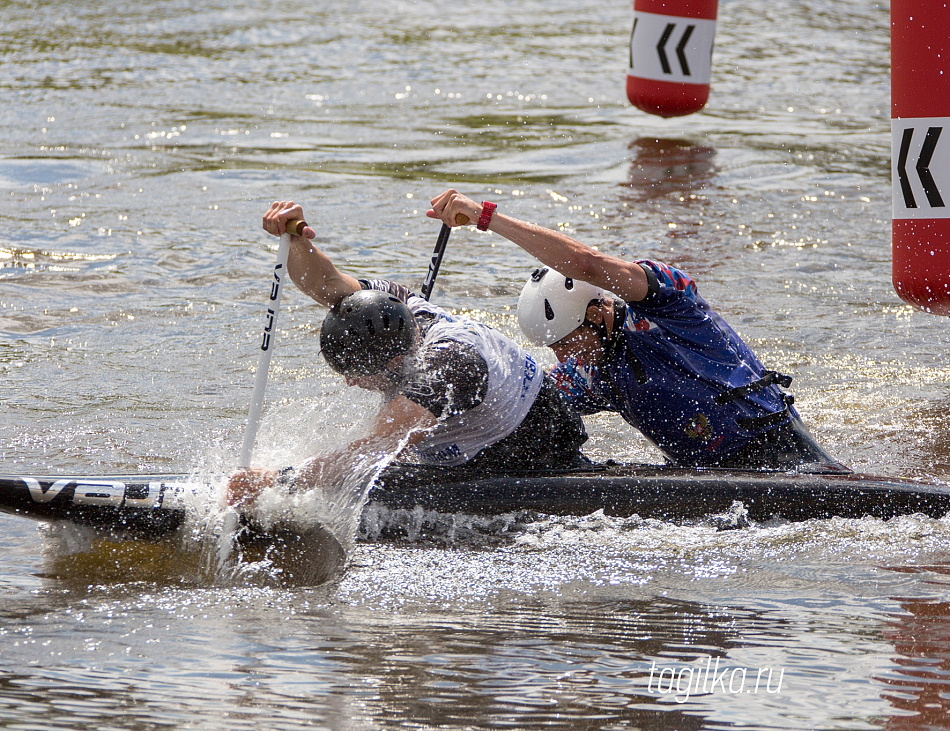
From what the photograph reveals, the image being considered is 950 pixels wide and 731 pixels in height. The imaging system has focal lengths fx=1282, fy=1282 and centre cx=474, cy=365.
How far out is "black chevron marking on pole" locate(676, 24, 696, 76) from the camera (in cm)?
1149

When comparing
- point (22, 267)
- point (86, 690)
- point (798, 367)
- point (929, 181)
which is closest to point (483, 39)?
point (22, 267)

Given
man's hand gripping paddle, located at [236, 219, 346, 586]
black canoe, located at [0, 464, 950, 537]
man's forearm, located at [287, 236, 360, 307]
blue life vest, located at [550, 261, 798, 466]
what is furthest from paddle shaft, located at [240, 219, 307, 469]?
blue life vest, located at [550, 261, 798, 466]

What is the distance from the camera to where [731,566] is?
4.64m

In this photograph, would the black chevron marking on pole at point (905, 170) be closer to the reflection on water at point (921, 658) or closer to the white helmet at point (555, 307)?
the white helmet at point (555, 307)

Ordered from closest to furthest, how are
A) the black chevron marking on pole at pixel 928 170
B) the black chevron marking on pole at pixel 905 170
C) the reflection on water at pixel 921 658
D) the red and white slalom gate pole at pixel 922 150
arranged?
1. the reflection on water at pixel 921 658
2. the red and white slalom gate pole at pixel 922 150
3. the black chevron marking on pole at pixel 928 170
4. the black chevron marking on pole at pixel 905 170

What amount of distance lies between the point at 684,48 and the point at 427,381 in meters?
7.87

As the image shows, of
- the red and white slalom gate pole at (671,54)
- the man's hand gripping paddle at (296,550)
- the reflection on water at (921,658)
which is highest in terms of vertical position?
the red and white slalom gate pole at (671,54)

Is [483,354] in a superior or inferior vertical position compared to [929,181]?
inferior

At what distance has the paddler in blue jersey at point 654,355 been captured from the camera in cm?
513

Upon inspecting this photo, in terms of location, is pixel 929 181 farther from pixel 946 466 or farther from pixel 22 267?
pixel 22 267

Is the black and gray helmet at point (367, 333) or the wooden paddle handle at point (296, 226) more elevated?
the wooden paddle handle at point (296, 226)

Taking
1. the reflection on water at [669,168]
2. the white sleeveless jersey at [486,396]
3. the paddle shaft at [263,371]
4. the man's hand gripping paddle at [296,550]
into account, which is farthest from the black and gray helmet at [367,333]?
the reflection on water at [669,168]

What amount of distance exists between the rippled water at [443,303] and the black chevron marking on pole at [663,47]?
894mm

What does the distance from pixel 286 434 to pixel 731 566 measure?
2.04 m
